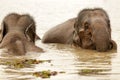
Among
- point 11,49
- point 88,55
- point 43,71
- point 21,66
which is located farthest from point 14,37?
point 43,71

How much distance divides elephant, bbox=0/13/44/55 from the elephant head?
3.38 feet

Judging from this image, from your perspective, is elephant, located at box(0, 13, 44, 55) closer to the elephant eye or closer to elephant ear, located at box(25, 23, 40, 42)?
elephant ear, located at box(25, 23, 40, 42)

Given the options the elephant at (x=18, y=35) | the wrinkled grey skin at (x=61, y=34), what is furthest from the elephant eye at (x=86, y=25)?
the wrinkled grey skin at (x=61, y=34)

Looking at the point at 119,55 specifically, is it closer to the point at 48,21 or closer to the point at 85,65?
the point at 85,65

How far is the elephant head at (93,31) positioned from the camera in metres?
11.4

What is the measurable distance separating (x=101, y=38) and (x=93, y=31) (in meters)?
0.38

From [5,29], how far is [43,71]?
14.1ft

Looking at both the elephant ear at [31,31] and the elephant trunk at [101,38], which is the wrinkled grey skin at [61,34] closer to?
the elephant ear at [31,31]

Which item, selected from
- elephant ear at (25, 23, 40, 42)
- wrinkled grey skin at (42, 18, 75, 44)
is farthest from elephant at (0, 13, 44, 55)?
wrinkled grey skin at (42, 18, 75, 44)

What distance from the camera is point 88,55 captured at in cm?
1072

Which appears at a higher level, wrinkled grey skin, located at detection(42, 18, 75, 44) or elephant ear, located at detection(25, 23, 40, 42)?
elephant ear, located at detection(25, 23, 40, 42)

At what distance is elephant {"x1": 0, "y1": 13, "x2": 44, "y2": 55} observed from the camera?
10.6m

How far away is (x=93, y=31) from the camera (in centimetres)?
1172

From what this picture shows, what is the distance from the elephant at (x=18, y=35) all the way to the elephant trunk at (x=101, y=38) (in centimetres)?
114
